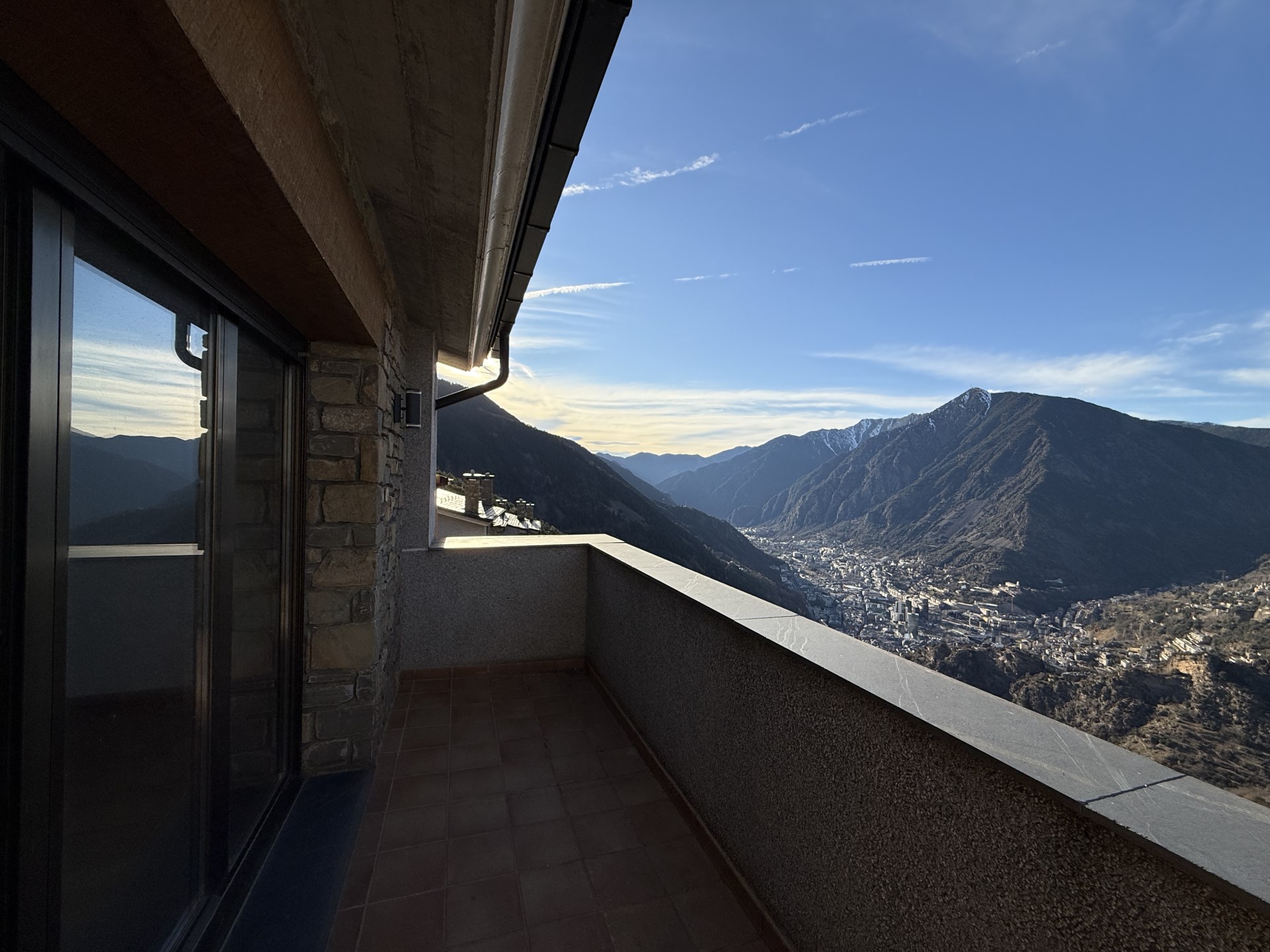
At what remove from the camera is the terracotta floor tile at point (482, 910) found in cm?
174

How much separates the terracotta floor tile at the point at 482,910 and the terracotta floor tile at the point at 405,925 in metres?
0.03

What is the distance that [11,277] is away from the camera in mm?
821

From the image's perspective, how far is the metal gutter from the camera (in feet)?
3.60

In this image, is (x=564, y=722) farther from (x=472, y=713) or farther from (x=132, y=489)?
(x=132, y=489)

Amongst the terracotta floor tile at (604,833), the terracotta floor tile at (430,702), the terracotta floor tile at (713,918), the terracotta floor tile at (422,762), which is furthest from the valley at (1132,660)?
the terracotta floor tile at (430,702)

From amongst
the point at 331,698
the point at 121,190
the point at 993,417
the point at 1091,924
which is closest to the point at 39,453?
the point at 121,190

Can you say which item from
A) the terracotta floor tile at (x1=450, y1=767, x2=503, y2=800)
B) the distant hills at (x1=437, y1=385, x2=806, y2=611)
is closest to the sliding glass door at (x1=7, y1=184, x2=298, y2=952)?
the terracotta floor tile at (x1=450, y1=767, x2=503, y2=800)

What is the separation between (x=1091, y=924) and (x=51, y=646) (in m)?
1.72

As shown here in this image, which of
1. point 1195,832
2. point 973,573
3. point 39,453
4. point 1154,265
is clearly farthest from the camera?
point 973,573

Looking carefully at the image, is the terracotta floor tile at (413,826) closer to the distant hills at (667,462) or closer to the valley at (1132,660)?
the valley at (1132,660)

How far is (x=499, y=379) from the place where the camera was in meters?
4.22

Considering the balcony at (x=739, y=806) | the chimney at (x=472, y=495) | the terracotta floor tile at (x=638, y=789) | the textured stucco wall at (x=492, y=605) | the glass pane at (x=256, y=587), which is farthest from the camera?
the chimney at (x=472, y=495)

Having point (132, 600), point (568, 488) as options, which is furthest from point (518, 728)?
point (568, 488)

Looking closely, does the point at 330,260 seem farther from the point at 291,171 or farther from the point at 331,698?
the point at 331,698
